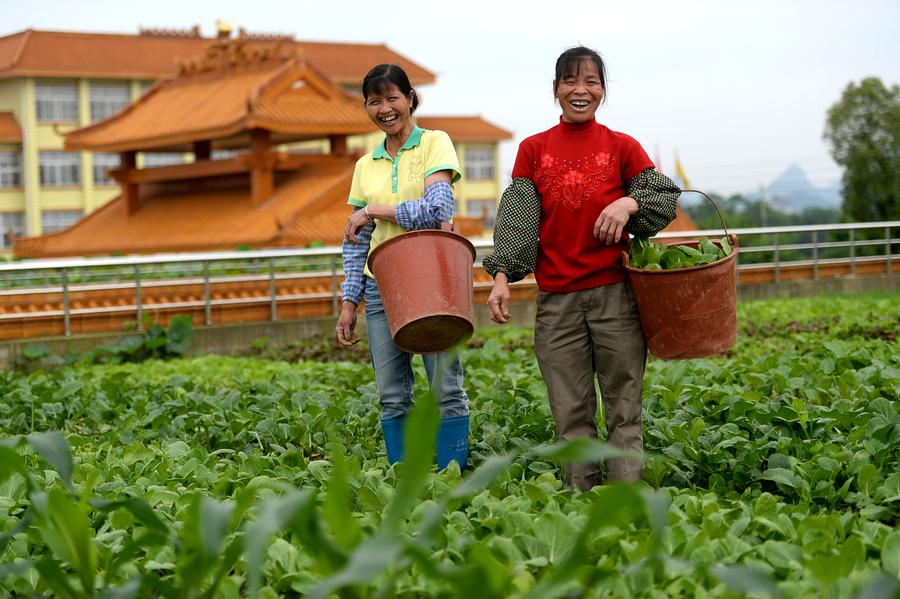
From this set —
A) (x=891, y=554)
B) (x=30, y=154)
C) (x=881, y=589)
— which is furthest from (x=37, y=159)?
(x=881, y=589)

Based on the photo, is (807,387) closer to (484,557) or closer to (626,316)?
(626,316)

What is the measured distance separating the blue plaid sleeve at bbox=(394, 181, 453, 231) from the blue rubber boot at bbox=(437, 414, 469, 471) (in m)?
0.76

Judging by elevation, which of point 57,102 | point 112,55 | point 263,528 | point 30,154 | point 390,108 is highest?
point 112,55

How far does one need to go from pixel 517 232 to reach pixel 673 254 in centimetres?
55

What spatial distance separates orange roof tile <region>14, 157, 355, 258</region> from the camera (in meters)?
19.3

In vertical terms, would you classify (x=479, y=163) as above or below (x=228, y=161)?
above

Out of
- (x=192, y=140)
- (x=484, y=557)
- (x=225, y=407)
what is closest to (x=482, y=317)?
(x=225, y=407)

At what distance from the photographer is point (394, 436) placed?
15.3 feet

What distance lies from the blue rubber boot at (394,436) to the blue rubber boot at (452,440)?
0.50ft

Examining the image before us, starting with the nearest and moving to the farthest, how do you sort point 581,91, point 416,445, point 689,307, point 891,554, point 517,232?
point 416,445, point 891,554, point 689,307, point 581,91, point 517,232

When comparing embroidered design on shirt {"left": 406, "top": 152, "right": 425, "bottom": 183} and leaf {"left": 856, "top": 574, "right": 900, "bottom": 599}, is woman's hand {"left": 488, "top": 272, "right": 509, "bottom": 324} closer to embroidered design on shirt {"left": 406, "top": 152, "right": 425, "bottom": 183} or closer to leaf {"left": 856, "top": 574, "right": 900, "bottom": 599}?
embroidered design on shirt {"left": 406, "top": 152, "right": 425, "bottom": 183}

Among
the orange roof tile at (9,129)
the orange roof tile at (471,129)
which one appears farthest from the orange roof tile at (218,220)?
the orange roof tile at (471,129)

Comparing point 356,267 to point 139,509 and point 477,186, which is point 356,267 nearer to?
point 139,509

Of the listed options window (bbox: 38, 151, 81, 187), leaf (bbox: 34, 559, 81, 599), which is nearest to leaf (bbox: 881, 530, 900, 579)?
leaf (bbox: 34, 559, 81, 599)
